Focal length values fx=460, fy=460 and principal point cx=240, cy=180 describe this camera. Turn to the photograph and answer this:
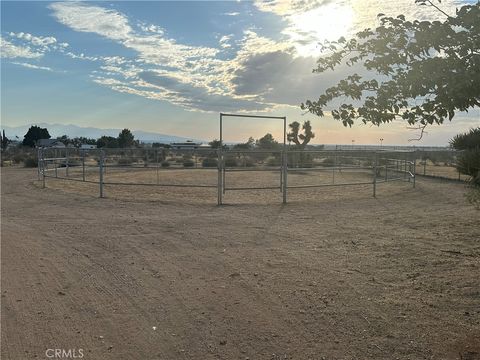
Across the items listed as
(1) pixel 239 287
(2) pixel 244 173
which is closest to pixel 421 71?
(1) pixel 239 287

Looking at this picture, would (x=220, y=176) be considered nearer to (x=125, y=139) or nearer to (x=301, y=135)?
(x=301, y=135)

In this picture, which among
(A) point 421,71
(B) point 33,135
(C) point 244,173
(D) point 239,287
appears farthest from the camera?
(B) point 33,135

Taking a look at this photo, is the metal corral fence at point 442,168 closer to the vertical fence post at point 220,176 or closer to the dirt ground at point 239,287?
the vertical fence post at point 220,176

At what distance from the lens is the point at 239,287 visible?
5625 mm

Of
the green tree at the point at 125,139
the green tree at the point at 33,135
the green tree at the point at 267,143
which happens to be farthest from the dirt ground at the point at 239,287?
the green tree at the point at 33,135

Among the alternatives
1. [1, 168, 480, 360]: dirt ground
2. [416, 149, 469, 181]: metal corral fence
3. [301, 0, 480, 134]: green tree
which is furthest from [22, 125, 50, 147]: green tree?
[301, 0, 480, 134]: green tree

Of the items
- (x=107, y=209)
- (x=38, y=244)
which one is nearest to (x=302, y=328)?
(x=38, y=244)

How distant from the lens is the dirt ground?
160 inches

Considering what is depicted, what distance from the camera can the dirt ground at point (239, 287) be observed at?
4.07 m

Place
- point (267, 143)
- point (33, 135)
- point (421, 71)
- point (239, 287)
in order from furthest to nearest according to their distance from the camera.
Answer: point (33, 135), point (267, 143), point (239, 287), point (421, 71)

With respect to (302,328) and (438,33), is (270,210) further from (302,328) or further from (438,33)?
(438,33)

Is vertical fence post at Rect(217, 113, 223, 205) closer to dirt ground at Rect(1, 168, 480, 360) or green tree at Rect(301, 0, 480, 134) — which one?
dirt ground at Rect(1, 168, 480, 360)

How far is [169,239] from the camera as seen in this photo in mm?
8438

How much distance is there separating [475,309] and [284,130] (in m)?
11.7
